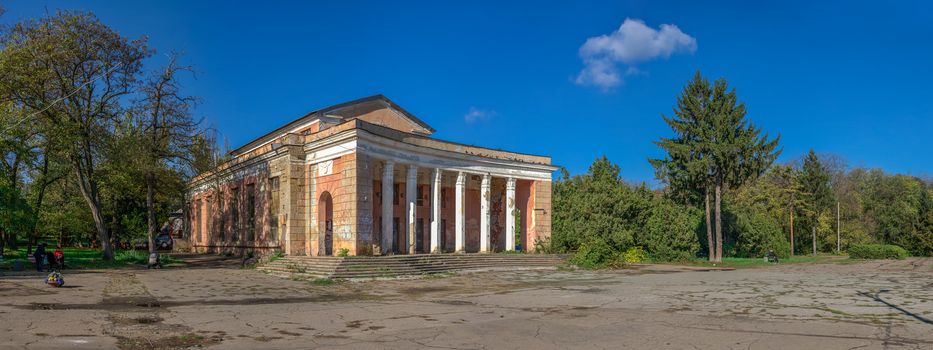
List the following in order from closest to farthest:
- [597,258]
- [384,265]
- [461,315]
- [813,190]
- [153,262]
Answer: [461,315]
[384,265]
[153,262]
[597,258]
[813,190]

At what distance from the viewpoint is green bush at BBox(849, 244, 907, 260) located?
4243cm

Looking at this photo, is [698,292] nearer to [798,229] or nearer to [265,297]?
[265,297]

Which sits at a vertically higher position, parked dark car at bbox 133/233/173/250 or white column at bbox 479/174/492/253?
white column at bbox 479/174/492/253

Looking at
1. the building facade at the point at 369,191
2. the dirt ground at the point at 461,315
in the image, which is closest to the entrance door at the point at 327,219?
the building facade at the point at 369,191

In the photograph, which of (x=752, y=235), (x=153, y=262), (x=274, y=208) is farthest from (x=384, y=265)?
(x=752, y=235)

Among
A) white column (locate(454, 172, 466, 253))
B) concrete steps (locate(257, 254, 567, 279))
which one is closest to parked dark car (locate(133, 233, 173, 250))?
concrete steps (locate(257, 254, 567, 279))

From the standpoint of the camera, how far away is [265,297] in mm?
15992

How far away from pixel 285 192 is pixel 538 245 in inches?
602

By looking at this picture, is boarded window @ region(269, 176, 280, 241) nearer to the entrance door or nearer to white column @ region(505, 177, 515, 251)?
the entrance door

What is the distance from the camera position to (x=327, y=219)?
29.7m

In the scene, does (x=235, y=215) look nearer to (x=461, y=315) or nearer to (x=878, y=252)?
(x=461, y=315)

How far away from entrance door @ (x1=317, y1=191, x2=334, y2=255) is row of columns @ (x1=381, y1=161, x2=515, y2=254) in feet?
8.80

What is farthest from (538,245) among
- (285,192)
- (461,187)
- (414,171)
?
(285,192)

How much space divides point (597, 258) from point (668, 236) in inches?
355
